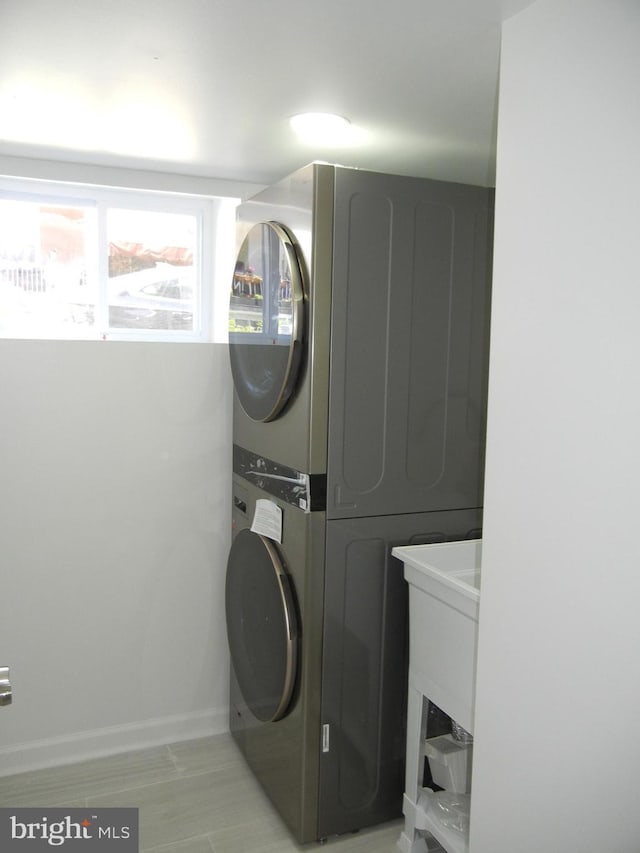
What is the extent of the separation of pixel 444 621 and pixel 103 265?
81.9 inches

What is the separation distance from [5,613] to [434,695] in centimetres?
151

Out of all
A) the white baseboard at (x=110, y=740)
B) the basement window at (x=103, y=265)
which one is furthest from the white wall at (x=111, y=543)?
the basement window at (x=103, y=265)

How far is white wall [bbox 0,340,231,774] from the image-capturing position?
2.52m

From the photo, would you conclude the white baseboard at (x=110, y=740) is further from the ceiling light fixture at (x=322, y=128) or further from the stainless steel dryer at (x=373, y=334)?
the ceiling light fixture at (x=322, y=128)

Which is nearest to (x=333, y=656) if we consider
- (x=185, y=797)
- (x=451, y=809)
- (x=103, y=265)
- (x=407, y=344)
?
(x=451, y=809)

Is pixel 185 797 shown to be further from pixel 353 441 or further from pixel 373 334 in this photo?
pixel 373 334

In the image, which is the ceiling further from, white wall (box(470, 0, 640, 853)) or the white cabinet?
the white cabinet

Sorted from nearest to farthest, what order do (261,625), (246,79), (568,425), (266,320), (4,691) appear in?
(4,691), (568,425), (246,79), (266,320), (261,625)

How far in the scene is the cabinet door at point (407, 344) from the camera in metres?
2.04

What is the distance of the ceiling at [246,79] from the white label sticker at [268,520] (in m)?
1.14

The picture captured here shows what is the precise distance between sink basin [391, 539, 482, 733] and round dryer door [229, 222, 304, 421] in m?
0.62

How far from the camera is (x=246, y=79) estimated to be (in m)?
1.72

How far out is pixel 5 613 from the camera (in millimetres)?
2518

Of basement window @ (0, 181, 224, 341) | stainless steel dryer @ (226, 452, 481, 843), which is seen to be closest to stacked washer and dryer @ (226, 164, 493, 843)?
stainless steel dryer @ (226, 452, 481, 843)
